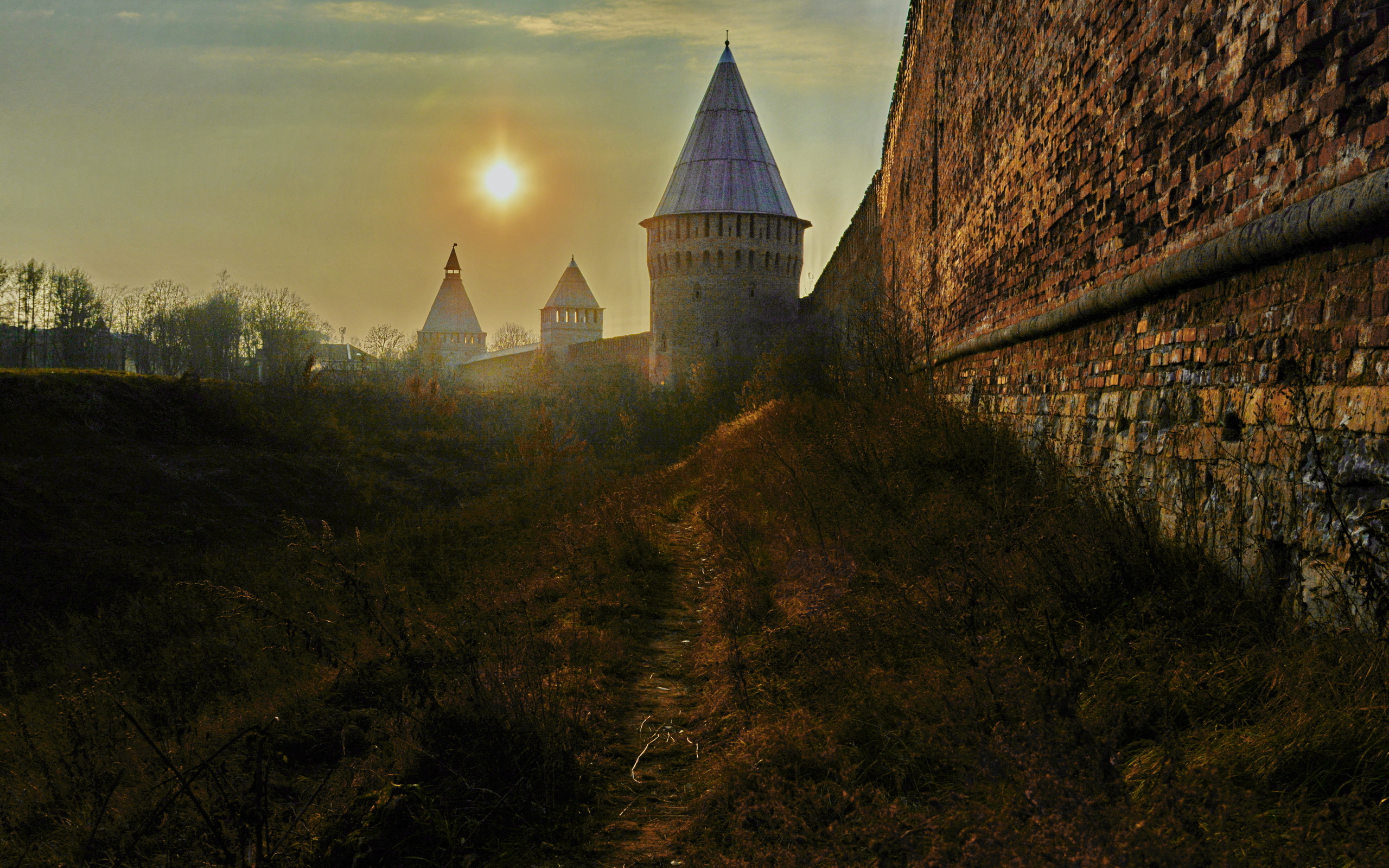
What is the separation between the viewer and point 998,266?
7.09m

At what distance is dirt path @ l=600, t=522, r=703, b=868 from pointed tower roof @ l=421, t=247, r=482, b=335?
2610 inches

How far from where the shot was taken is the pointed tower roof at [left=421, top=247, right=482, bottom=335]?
224 ft

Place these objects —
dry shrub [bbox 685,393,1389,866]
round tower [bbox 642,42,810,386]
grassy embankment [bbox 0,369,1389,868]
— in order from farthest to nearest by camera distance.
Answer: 1. round tower [bbox 642,42,810,386]
2. grassy embankment [bbox 0,369,1389,868]
3. dry shrub [bbox 685,393,1389,866]

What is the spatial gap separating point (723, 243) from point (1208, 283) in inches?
1082

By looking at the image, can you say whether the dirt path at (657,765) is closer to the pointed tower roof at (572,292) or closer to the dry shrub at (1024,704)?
the dry shrub at (1024,704)

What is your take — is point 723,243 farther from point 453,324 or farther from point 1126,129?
point 453,324

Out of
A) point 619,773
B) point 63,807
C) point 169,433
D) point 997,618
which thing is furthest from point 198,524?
point 997,618

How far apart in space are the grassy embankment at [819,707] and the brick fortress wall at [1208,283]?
36cm

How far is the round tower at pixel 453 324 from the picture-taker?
67062mm

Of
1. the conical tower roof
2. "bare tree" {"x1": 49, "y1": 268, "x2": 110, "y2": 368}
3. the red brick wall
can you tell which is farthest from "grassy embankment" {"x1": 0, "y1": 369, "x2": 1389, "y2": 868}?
"bare tree" {"x1": 49, "y1": 268, "x2": 110, "y2": 368}

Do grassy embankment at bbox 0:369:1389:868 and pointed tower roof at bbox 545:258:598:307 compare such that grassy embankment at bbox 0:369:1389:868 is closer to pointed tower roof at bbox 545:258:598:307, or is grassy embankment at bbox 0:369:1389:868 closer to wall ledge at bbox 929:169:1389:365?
wall ledge at bbox 929:169:1389:365

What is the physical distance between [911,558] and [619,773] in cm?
173

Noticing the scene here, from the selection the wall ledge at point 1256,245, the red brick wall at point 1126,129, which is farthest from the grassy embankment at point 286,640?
the red brick wall at point 1126,129

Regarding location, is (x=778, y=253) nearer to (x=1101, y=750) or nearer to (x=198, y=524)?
(x=198, y=524)
